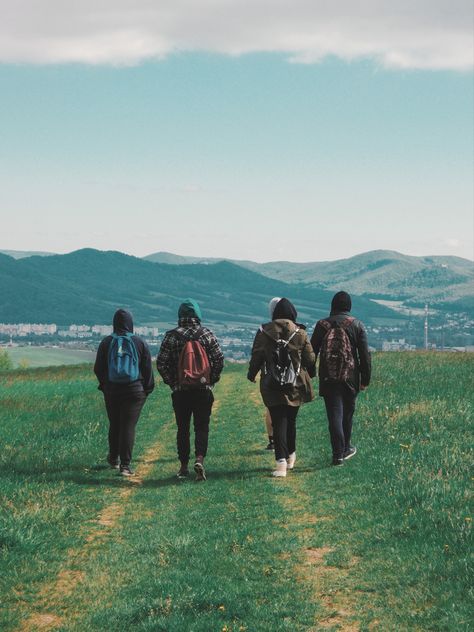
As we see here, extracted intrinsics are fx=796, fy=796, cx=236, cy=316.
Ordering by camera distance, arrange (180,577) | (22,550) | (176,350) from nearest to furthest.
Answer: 1. (180,577)
2. (22,550)
3. (176,350)

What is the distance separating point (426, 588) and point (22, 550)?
14.0 ft

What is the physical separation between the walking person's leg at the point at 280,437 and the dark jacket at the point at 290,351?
7.1 inches

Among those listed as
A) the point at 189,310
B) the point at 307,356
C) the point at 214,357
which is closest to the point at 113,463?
the point at 214,357

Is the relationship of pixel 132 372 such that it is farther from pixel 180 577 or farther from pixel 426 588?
pixel 426 588

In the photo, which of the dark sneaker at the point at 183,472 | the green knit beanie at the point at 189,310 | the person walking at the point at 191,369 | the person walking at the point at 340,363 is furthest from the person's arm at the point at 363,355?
Answer: the dark sneaker at the point at 183,472

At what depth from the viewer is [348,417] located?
1341 centimetres

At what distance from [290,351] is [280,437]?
1384mm

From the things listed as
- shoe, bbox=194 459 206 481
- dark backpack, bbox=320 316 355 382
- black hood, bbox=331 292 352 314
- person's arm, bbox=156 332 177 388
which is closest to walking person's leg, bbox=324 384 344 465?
dark backpack, bbox=320 316 355 382

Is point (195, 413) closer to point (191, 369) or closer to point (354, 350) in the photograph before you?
point (191, 369)

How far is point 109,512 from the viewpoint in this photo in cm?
1060

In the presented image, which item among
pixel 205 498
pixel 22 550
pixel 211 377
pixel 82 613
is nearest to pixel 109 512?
pixel 205 498

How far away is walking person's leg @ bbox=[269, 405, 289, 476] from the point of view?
41.2 feet

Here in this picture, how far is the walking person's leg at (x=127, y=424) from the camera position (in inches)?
518

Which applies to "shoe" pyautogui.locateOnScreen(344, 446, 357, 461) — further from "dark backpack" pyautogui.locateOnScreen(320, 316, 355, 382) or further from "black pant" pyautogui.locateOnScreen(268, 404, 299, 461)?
"dark backpack" pyautogui.locateOnScreen(320, 316, 355, 382)
